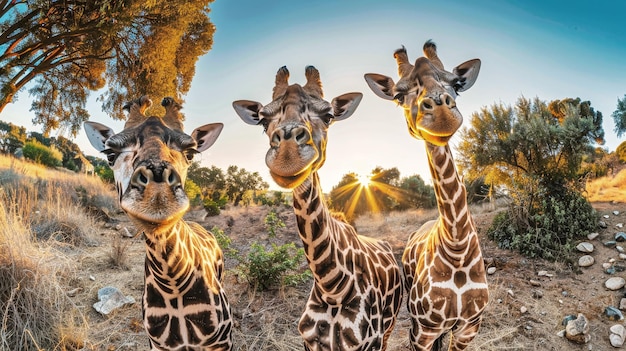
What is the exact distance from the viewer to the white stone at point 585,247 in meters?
7.84

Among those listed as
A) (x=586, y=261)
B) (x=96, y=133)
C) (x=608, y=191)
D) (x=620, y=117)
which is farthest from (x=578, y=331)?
(x=620, y=117)

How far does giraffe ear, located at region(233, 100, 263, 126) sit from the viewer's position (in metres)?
2.93

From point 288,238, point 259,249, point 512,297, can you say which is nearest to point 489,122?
point 512,297

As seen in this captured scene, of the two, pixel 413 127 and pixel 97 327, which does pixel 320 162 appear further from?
pixel 97 327

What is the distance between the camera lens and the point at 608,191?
12.3m

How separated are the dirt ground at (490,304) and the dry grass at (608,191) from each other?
2.08 m

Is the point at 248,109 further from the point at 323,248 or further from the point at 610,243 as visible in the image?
the point at 610,243

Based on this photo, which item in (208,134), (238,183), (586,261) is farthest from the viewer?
(238,183)

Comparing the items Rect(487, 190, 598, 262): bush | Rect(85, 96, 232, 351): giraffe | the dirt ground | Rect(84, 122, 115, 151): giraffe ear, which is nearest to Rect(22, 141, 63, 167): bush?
the dirt ground

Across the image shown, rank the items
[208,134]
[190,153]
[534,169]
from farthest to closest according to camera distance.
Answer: [534,169]
[208,134]
[190,153]

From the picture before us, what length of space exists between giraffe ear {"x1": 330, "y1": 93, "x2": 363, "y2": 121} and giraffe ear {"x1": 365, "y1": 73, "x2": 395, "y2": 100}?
61 centimetres

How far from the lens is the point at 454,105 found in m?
2.51

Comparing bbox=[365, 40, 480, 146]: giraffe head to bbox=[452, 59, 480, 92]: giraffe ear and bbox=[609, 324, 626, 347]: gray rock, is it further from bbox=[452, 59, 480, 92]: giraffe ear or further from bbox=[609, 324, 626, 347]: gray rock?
bbox=[609, 324, 626, 347]: gray rock

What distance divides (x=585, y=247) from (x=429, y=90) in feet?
24.7
